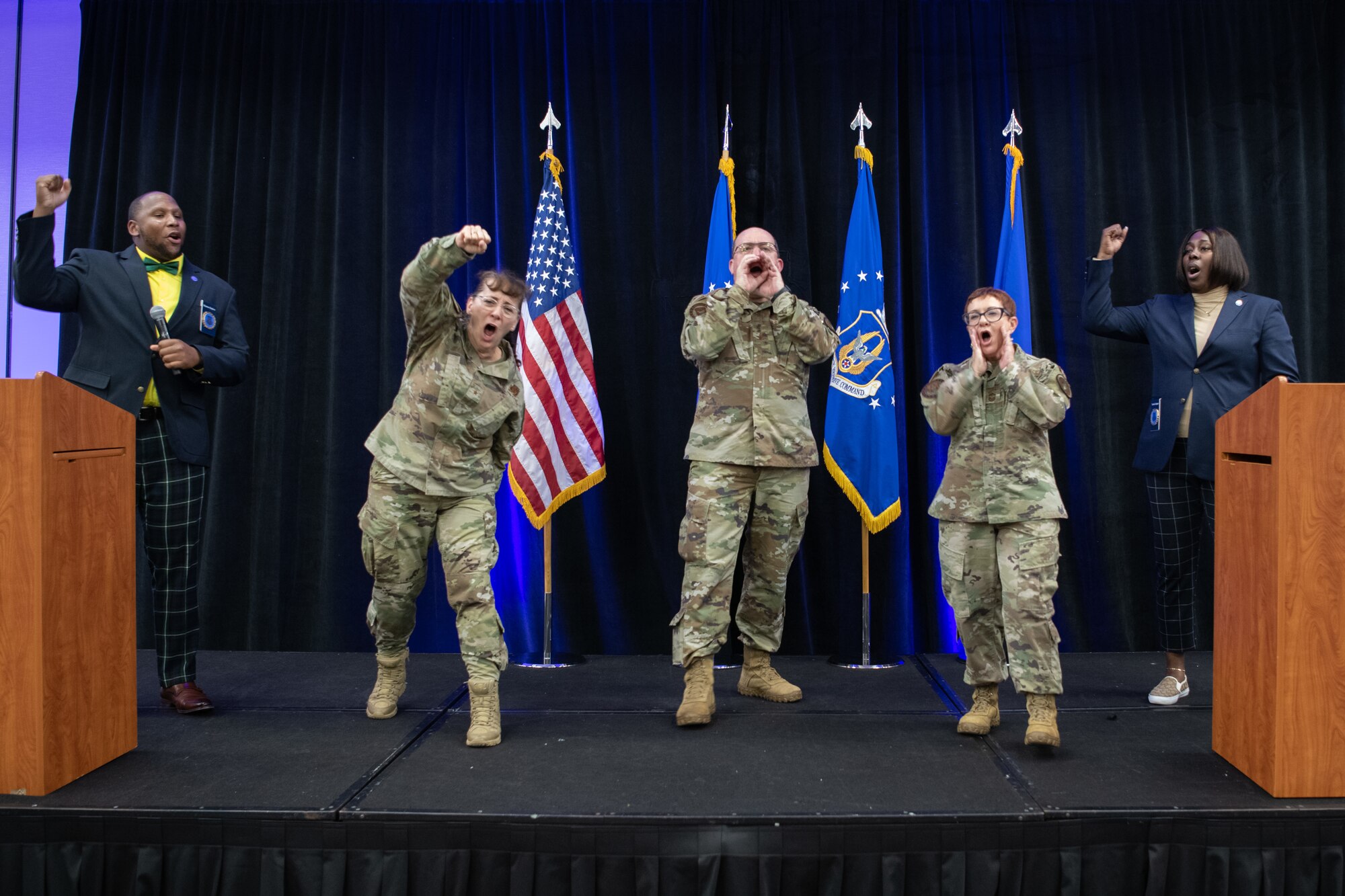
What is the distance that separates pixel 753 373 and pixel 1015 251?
1502mm

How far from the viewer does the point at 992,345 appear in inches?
113

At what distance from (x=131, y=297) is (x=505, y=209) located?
177cm

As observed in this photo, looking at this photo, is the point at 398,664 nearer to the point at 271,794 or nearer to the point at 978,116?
the point at 271,794

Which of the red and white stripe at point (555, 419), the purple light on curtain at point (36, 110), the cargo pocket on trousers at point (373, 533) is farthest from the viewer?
the purple light on curtain at point (36, 110)

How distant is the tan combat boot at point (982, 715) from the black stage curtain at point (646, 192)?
54.1 inches

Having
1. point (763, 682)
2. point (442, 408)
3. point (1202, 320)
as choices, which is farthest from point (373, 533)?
point (1202, 320)

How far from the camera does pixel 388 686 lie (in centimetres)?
337

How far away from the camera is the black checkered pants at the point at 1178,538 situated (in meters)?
3.59

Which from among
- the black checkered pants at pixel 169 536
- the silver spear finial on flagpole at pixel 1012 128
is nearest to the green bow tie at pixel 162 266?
the black checkered pants at pixel 169 536

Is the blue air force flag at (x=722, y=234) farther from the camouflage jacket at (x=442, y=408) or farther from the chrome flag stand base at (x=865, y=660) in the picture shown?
the chrome flag stand base at (x=865, y=660)

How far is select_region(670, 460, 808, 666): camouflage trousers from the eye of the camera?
3.36 metres

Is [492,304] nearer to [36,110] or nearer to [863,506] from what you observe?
[863,506]

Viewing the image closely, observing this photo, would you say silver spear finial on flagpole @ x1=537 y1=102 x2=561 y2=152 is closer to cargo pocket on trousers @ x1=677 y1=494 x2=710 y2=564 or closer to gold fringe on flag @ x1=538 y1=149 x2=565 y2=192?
gold fringe on flag @ x1=538 y1=149 x2=565 y2=192

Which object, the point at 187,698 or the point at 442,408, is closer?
the point at 442,408
